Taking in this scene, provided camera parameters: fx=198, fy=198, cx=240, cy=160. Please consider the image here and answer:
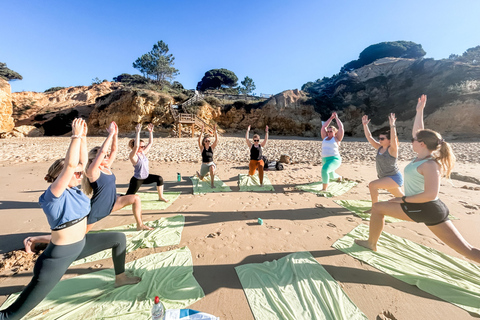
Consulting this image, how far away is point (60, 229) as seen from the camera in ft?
6.26

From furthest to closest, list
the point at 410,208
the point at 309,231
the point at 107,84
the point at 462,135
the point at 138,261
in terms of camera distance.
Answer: the point at 107,84, the point at 462,135, the point at 309,231, the point at 138,261, the point at 410,208

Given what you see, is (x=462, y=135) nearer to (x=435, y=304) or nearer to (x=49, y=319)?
(x=435, y=304)

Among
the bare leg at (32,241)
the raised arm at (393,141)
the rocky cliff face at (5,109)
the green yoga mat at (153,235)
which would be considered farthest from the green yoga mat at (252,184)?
the rocky cliff face at (5,109)

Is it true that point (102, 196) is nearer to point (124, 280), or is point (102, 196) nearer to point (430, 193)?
point (124, 280)

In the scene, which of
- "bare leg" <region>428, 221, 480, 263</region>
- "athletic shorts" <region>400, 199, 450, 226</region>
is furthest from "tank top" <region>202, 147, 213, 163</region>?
"bare leg" <region>428, 221, 480, 263</region>

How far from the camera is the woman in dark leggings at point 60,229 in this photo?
70.7 inches

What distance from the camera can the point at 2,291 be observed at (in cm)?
252

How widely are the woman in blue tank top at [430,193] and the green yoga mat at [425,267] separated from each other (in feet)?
1.67

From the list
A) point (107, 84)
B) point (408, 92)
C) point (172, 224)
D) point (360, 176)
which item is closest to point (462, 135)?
point (408, 92)

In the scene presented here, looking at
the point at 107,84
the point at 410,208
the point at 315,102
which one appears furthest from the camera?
the point at 107,84

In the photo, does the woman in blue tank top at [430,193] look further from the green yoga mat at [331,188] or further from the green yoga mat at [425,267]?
the green yoga mat at [331,188]

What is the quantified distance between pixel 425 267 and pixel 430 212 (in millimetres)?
1025

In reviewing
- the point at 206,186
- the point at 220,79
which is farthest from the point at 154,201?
the point at 220,79

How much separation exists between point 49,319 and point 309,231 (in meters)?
3.97
